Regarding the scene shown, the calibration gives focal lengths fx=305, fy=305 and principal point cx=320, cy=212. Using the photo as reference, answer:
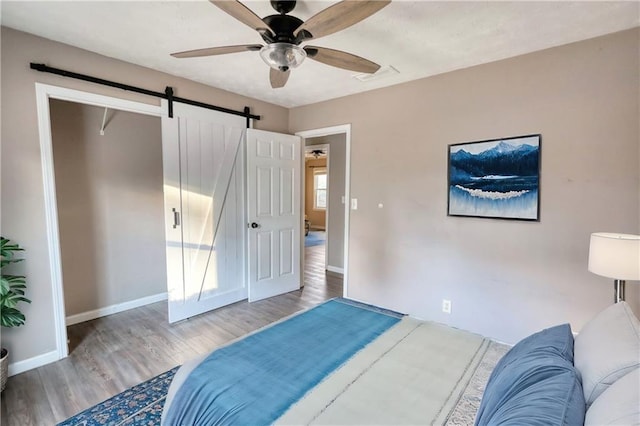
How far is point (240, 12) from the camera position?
55.7 inches

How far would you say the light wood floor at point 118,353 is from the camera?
1977 millimetres

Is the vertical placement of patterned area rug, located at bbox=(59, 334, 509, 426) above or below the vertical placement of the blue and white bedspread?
below

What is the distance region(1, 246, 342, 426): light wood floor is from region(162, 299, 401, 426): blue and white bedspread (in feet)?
4.00

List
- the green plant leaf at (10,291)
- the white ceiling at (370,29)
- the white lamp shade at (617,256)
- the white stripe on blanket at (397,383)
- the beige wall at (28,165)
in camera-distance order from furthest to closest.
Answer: the beige wall at (28,165), the green plant leaf at (10,291), the white ceiling at (370,29), the white lamp shade at (617,256), the white stripe on blanket at (397,383)

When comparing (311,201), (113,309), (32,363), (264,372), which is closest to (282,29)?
(264,372)

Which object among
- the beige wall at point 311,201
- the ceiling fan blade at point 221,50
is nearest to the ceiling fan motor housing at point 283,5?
the ceiling fan blade at point 221,50

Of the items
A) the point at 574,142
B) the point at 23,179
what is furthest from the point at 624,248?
the point at 23,179

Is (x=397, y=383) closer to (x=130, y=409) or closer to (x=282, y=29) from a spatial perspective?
(x=130, y=409)

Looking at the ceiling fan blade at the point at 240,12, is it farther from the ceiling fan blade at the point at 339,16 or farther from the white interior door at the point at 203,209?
the white interior door at the point at 203,209

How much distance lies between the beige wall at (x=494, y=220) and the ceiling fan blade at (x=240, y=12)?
2019 millimetres

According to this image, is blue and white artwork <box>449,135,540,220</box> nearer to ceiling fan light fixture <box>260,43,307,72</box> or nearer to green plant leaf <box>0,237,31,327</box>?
ceiling fan light fixture <box>260,43,307,72</box>

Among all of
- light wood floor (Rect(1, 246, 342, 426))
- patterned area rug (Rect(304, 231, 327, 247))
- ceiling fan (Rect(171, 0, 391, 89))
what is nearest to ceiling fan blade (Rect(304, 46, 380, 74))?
ceiling fan (Rect(171, 0, 391, 89))

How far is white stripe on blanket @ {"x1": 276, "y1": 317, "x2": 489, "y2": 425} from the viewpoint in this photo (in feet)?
3.58

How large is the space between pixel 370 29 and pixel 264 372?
221cm
